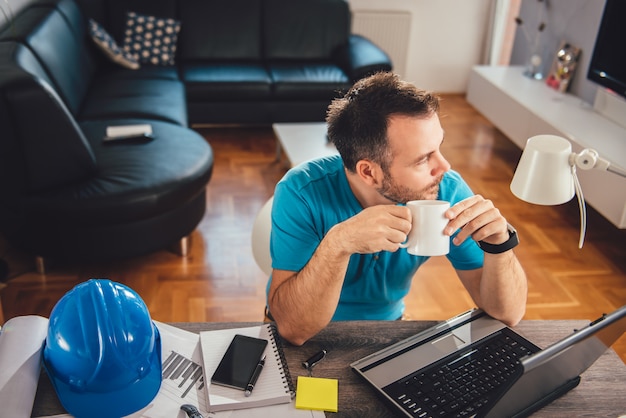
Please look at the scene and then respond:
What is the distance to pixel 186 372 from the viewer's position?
124 centimetres

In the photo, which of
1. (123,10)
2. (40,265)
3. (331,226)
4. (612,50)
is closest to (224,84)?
(123,10)

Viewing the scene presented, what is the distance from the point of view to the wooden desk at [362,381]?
1173mm

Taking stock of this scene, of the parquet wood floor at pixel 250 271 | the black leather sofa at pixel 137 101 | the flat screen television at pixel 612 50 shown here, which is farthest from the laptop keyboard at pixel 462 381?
the flat screen television at pixel 612 50

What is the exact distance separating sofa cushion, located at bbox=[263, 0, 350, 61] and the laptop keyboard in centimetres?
353

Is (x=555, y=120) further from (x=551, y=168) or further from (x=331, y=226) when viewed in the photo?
(x=551, y=168)

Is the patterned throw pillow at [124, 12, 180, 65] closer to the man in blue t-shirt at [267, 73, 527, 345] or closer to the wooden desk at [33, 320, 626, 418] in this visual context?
the man in blue t-shirt at [267, 73, 527, 345]

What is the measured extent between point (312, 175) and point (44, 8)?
2.69 metres

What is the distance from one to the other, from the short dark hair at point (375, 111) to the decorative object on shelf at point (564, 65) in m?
2.95

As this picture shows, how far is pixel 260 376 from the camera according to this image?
1218 millimetres

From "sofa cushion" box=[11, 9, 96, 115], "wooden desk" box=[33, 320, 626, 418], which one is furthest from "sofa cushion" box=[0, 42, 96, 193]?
"wooden desk" box=[33, 320, 626, 418]

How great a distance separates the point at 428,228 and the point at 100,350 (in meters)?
0.61

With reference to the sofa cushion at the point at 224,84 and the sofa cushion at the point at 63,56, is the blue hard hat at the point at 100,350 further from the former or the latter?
the sofa cushion at the point at 224,84

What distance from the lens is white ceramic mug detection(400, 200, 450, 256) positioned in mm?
1166

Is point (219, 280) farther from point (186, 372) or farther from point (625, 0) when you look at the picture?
point (625, 0)
